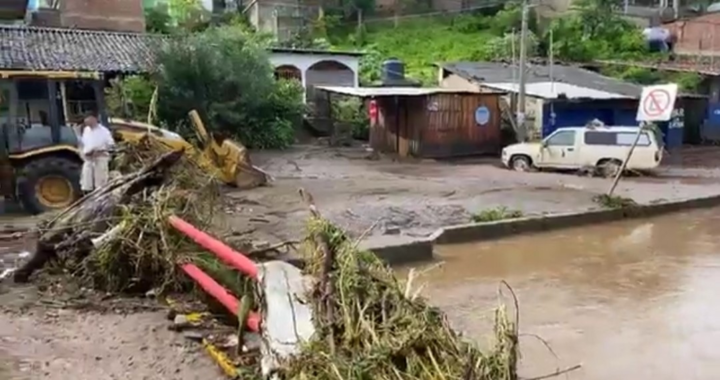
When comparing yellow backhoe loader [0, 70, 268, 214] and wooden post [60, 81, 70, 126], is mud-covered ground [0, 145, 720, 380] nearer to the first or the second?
yellow backhoe loader [0, 70, 268, 214]

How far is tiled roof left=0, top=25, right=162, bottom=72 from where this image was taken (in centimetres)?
2381

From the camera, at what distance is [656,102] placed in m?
16.0

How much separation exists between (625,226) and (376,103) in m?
16.5

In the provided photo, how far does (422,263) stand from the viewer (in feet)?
38.2

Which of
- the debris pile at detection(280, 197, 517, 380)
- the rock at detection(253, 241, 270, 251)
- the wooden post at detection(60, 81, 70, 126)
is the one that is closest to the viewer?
the debris pile at detection(280, 197, 517, 380)

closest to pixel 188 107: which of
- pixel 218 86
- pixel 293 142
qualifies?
pixel 218 86

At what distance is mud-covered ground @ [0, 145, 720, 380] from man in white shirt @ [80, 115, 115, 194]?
122cm

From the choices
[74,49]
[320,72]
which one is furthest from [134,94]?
[320,72]

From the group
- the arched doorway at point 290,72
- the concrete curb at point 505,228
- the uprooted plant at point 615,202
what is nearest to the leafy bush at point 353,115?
the arched doorway at point 290,72

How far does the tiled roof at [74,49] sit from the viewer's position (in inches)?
937

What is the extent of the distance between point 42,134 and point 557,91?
19.9 meters

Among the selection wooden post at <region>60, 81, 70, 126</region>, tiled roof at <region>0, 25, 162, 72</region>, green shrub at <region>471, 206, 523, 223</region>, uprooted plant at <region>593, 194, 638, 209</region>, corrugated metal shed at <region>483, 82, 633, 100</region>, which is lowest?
uprooted plant at <region>593, 194, 638, 209</region>

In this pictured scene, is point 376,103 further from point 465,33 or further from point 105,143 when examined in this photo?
point 465,33

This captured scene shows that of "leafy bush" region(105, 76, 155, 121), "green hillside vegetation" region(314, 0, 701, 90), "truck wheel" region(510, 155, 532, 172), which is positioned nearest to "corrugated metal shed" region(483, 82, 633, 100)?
"truck wheel" region(510, 155, 532, 172)
